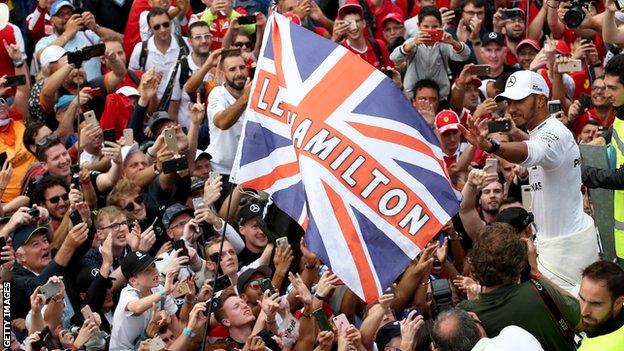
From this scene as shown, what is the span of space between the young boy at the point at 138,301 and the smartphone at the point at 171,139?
2281mm

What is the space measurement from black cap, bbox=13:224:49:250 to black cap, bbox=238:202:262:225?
155 cm

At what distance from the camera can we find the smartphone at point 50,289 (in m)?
11.5

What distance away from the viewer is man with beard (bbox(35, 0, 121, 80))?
16766mm

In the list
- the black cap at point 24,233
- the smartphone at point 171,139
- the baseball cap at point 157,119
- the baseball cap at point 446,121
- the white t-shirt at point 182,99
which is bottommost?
the white t-shirt at point 182,99

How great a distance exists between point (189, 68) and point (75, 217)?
375 centimetres

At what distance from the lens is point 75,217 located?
515 inches

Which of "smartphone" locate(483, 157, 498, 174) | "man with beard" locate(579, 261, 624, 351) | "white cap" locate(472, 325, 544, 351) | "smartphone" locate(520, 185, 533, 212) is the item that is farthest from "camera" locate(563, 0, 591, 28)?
"white cap" locate(472, 325, 544, 351)

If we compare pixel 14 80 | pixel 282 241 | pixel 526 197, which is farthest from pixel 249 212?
pixel 14 80

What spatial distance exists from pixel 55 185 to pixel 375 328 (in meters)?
3.44

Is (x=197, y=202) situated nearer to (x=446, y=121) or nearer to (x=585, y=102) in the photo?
(x=446, y=121)

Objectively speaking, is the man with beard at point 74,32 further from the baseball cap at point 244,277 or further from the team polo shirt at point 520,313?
the team polo shirt at point 520,313

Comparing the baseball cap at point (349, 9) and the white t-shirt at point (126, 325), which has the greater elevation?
the white t-shirt at point (126, 325)

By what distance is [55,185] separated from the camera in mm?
13891

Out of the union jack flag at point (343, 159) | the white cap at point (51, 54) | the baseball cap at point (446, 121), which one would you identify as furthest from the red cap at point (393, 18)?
the union jack flag at point (343, 159)
